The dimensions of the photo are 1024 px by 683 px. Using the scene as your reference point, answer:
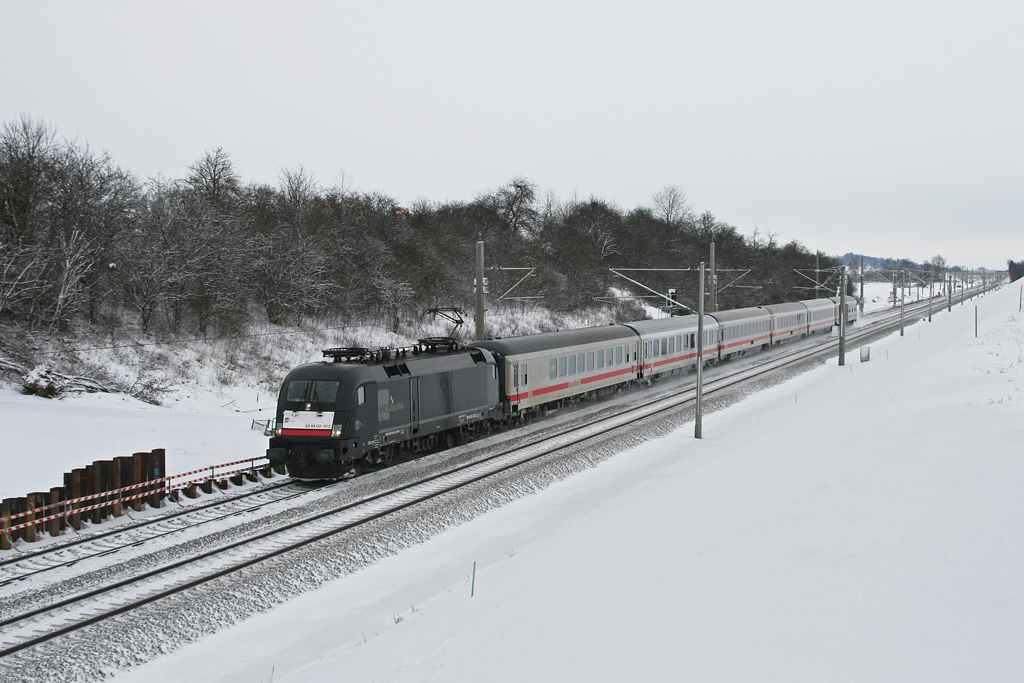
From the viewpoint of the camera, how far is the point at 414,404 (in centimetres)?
1980

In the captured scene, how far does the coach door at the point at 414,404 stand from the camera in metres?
19.7

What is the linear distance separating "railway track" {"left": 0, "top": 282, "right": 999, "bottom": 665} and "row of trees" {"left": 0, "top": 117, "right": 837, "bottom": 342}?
35.2 ft

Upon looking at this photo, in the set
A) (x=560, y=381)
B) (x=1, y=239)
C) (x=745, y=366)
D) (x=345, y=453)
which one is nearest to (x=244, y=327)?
(x=1, y=239)

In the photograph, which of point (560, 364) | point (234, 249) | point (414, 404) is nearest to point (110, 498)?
point (414, 404)

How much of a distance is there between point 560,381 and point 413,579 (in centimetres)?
1617

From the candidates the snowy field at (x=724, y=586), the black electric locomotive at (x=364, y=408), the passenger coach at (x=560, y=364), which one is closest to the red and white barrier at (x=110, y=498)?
the black electric locomotive at (x=364, y=408)

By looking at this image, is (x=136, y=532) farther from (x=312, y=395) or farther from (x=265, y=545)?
(x=312, y=395)

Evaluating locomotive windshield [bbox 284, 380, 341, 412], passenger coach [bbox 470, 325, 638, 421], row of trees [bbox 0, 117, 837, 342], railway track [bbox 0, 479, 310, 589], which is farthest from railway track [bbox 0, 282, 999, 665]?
row of trees [bbox 0, 117, 837, 342]

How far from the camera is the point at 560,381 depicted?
28.0m

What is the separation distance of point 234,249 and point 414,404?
23669 mm

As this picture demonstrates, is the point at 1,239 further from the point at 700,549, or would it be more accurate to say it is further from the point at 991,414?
the point at 991,414

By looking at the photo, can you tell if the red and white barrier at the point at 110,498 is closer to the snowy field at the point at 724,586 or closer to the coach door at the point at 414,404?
the coach door at the point at 414,404

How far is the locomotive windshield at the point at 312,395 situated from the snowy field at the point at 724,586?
4855 millimetres

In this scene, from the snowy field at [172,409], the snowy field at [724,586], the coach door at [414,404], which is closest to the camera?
the snowy field at [724,586]
